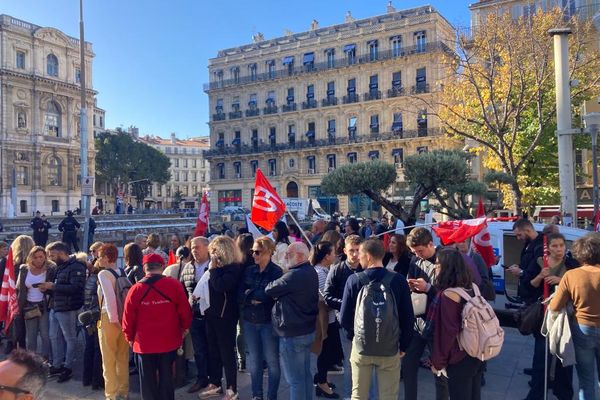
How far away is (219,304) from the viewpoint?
5207 mm

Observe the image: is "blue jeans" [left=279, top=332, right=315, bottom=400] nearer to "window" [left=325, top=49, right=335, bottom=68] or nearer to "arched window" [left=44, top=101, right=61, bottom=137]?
"window" [left=325, top=49, right=335, bottom=68]

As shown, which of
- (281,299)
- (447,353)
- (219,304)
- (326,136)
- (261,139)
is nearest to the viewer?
(447,353)

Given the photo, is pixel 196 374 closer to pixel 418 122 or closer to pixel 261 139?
pixel 418 122

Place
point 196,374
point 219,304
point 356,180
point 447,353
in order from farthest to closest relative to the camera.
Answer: point 356,180, point 196,374, point 219,304, point 447,353

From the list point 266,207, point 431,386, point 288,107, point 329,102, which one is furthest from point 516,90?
point 288,107

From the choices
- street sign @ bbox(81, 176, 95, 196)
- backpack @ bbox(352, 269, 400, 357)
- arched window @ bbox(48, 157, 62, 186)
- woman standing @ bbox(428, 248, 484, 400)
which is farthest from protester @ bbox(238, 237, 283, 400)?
arched window @ bbox(48, 157, 62, 186)

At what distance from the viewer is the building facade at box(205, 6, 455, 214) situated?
141 ft

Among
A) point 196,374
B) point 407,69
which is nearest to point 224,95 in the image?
point 407,69

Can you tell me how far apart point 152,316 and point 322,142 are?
43512 millimetres

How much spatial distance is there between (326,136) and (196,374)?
139 feet

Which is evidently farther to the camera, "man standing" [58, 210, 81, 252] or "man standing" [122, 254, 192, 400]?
"man standing" [58, 210, 81, 252]

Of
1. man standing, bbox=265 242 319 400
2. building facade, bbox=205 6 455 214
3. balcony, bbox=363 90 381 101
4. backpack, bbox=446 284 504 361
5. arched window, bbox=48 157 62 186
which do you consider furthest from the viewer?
arched window, bbox=48 157 62 186

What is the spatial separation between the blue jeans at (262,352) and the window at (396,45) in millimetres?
42205

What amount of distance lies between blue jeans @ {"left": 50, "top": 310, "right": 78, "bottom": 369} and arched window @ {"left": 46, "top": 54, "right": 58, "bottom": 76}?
60936mm
